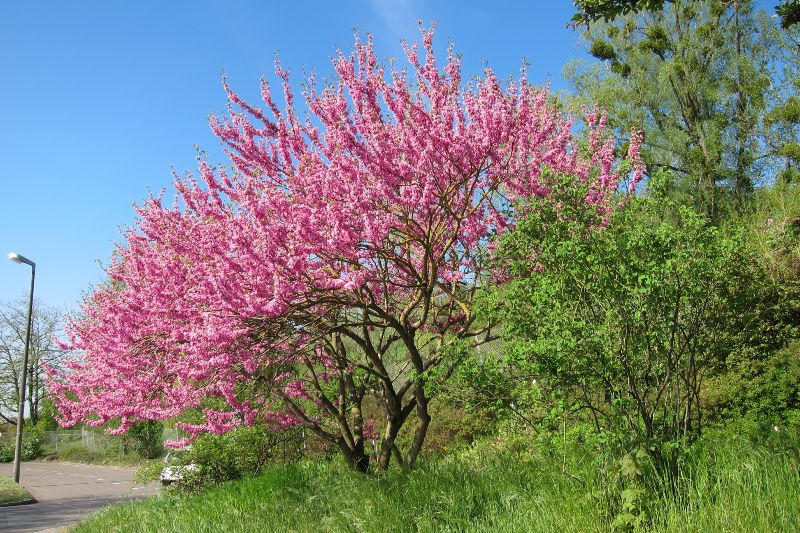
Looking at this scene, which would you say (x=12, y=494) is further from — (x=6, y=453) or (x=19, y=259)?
(x=6, y=453)

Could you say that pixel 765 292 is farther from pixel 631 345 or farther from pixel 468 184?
pixel 468 184

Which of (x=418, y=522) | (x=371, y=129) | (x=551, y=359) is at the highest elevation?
(x=371, y=129)

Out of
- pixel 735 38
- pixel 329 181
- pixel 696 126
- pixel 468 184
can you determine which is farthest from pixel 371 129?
pixel 735 38

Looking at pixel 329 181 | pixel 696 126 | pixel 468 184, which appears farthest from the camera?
pixel 696 126

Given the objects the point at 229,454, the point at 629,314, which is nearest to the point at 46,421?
the point at 229,454

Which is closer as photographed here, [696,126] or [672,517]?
[672,517]

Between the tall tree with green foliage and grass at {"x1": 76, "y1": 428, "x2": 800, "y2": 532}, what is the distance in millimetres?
17451

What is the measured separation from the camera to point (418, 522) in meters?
5.62

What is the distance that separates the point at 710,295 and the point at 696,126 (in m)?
20.4

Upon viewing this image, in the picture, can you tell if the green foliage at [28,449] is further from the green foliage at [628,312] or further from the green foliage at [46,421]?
the green foliage at [628,312]

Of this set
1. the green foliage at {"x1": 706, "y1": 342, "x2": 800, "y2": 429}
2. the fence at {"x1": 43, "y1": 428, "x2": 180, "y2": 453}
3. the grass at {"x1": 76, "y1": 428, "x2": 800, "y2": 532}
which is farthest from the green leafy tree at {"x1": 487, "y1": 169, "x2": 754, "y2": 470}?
the fence at {"x1": 43, "y1": 428, "x2": 180, "y2": 453}

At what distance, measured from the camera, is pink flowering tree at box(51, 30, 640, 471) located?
7.86 metres

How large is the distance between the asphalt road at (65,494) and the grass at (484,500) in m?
6.06

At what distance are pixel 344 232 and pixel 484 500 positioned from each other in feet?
11.6
